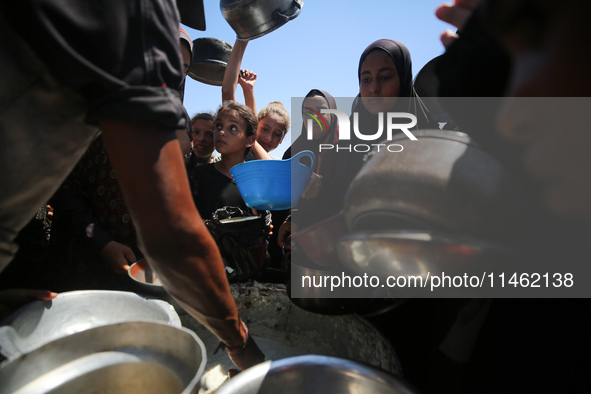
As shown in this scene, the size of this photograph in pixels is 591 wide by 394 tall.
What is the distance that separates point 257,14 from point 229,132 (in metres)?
0.77

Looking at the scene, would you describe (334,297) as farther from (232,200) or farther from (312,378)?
(232,200)

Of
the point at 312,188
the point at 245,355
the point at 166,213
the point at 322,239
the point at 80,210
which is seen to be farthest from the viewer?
the point at 312,188

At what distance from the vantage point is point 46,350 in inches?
21.7

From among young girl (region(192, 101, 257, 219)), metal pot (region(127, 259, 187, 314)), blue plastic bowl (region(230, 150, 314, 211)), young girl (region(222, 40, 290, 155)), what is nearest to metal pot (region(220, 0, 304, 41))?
young girl (region(222, 40, 290, 155))

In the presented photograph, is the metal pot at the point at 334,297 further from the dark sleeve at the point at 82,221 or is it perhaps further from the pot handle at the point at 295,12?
the pot handle at the point at 295,12

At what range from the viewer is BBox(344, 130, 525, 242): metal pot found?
41 cm

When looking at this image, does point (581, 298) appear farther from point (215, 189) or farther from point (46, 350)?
point (215, 189)

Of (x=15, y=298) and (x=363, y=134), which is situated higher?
(x=363, y=134)

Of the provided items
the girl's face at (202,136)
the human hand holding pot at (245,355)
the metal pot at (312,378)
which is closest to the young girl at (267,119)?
the girl's face at (202,136)

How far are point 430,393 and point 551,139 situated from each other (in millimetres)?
920

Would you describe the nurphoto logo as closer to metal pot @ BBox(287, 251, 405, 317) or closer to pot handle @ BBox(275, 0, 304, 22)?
metal pot @ BBox(287, 251, 405, 317)

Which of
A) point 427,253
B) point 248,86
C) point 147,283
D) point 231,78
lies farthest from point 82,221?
point 248,86

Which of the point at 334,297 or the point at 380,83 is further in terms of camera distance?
the point at 380,83

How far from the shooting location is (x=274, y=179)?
A: 1.14 metres
